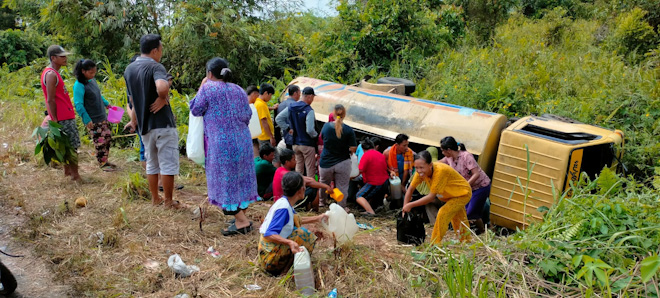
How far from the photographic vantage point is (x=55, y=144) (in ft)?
19.2

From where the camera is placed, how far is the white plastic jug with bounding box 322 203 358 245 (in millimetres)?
4441

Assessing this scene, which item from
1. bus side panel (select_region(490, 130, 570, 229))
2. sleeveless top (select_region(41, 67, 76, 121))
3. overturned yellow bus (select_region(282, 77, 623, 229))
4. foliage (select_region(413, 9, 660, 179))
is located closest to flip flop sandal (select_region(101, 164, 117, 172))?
sleeveless top (select_region(41, 67, 76, 121))

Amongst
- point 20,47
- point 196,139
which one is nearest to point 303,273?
point 196,139

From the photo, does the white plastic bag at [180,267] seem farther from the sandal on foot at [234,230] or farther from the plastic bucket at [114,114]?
the plastic bucket at [114,114]

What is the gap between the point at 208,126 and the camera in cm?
463

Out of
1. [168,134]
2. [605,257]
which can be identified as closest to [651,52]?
[605,257]

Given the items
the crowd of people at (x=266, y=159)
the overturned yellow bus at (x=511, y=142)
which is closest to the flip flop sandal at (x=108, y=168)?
the crowd of people at (x=266, y=159)

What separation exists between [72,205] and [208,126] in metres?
2.02

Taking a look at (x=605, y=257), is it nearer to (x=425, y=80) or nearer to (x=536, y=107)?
(x=536, y=107)

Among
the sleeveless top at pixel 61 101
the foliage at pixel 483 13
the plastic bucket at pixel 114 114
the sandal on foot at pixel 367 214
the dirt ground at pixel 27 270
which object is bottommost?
the sandal on foot at pixel 367 214

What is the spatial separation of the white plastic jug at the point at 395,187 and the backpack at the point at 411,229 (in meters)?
1.48

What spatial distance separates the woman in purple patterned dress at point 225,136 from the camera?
14.9ft

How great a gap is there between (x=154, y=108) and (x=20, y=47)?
37.8 ft

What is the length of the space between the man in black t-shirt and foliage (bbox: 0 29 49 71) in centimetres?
1032
